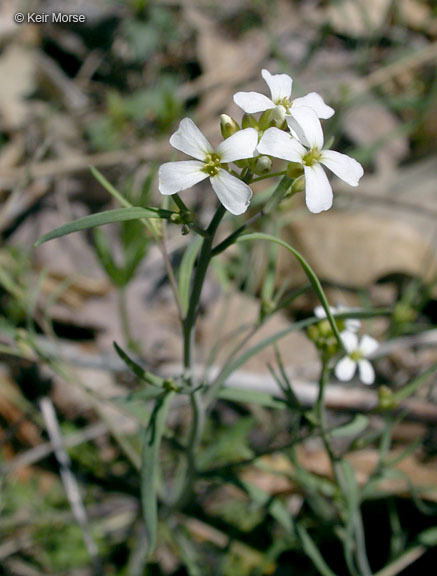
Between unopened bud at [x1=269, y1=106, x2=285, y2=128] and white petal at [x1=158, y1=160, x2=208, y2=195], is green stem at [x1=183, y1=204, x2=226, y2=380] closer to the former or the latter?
white petal at [x1=158, y1=160, x2=208, y2=195]

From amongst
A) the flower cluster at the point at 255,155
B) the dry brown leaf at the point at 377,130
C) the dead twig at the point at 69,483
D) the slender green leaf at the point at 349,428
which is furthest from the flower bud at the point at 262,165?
the dry brown leaf at the point at 377,130

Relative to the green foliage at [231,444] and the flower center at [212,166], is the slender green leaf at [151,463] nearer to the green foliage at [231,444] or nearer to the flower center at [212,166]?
the flower center at [212,166]

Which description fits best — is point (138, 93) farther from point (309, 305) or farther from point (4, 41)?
point (309, 305)

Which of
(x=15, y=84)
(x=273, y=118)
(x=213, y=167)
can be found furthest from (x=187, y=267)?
(x=15, y=84)

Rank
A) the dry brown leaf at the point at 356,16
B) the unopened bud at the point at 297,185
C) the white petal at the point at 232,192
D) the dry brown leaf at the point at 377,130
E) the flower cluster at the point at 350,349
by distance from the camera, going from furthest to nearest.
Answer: the dry brown leaf at the point at 356,16 < the dry brown leaf at the point at 377,130 < the flower cluster at the point at 350,349 < the unopened bud at the point at 297,185 < the white petal at the point at 232,192

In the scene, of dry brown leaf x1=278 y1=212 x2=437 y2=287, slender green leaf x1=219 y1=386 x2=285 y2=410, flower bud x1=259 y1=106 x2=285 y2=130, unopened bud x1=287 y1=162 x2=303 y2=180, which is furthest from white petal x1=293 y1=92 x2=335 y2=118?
dry brown leaf x1=278 y1=212 x2=437 y2=287

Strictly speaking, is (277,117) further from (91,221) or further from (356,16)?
(356,16)

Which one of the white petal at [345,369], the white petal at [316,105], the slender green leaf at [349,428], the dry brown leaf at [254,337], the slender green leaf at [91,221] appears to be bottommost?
the slender green leaf at [349,428]
